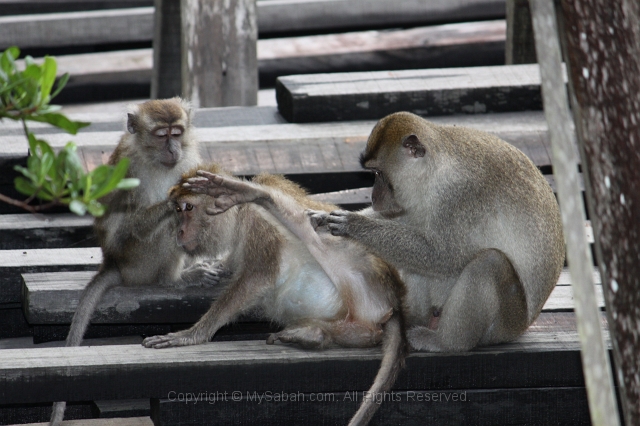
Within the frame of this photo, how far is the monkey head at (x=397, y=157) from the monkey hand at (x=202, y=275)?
1002 mm

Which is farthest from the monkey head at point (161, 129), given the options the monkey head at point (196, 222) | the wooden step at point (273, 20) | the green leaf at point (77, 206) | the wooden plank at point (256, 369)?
the wooden step at point (273, 20)

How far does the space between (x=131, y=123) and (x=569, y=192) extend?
11.1 feet

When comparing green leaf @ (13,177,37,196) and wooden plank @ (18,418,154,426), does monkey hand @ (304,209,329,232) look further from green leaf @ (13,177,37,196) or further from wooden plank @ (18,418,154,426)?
green leaf @ (13,177,37,196)

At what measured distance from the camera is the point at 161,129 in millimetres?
5305

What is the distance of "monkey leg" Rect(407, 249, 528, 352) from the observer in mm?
4129

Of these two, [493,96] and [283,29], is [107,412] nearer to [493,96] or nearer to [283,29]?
[493,96]

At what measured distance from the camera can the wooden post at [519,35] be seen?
779 cm

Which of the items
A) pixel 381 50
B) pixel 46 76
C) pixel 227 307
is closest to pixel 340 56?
pixel 381 50

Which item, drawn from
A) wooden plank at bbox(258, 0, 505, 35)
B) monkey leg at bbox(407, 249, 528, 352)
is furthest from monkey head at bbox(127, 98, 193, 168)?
wooden plank at bbox(258, 0, 505, 35)

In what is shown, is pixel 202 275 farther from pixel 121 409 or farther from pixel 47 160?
pixel 47 160

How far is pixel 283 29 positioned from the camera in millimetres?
10180

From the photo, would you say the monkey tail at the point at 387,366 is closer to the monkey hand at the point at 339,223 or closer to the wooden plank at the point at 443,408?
the wooden plank at the point at 443,408

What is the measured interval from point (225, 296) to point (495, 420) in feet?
4.63

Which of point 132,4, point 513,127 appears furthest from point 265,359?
point 132,4
